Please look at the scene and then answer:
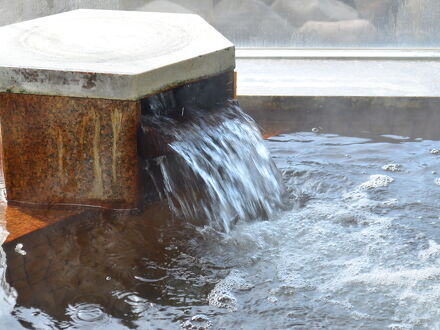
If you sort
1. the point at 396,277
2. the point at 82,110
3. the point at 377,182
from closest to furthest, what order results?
the point at 396,277, the point at 82,110, the point at 377,182

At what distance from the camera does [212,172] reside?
3.82m

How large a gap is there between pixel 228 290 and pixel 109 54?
1.62m

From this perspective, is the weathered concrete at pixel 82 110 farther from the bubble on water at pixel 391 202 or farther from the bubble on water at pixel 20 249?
the bubble on water at pixel 391 202

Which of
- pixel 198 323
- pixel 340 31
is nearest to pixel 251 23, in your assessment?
pixel 340 31

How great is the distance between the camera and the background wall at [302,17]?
22.8 ft

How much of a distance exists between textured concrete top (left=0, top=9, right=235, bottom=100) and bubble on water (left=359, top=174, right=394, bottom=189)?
1.17 metres

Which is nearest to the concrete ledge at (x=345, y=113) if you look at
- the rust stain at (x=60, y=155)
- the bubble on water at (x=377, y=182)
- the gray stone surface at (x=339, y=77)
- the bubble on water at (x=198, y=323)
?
the gray stone surface at (x=339, y=77)

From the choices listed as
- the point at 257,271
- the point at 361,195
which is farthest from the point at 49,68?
the point at 361,195

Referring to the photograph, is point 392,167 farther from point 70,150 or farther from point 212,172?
point 70,150

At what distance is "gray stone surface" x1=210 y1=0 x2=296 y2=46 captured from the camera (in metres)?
7.01

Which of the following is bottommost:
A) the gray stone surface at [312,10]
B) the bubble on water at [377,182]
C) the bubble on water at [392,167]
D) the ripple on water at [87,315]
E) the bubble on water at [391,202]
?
the ripple on water at [87,315]

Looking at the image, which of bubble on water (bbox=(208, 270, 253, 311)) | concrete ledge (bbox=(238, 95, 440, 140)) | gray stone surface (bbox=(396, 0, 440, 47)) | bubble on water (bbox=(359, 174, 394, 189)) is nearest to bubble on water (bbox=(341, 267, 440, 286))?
bubble on water (bbox=(208, 270, 253, 311))

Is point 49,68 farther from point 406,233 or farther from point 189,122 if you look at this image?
A: point 406,233

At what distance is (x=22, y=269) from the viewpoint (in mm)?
3123
